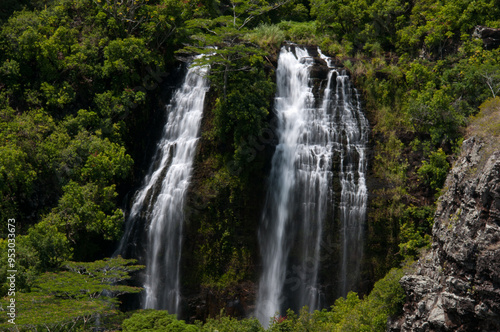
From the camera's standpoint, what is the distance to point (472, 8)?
1005 inches

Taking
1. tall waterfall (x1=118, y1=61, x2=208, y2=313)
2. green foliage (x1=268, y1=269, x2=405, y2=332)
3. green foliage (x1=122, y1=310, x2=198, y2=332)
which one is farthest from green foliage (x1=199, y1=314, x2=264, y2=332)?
tall waterfall (x1=118, y1=61, x2=208, y2=313)

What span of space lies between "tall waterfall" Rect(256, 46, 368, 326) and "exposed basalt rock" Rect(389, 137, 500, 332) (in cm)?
575

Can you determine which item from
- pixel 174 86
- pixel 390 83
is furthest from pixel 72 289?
A: pixel 390 83

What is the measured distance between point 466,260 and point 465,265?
0.63 ft

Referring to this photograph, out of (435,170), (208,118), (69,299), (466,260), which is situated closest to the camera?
(466,260)

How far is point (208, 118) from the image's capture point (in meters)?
26.8

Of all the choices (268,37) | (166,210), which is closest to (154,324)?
(166,210)

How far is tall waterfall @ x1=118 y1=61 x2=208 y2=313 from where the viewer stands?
24078 millimetres

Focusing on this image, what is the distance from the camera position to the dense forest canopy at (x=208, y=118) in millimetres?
22359

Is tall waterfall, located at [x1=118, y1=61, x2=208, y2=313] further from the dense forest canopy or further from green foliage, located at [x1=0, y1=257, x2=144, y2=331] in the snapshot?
green foliage, located at [x1=0, y1=257, x2=144, y2=331]

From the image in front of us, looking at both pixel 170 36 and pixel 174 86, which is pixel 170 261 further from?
pixel 170 36

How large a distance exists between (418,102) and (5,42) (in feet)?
80.3

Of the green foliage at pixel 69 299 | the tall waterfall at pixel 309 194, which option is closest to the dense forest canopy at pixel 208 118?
the green foliage at pixel 69 299

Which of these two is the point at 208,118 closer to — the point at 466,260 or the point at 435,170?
the point at 435,170
